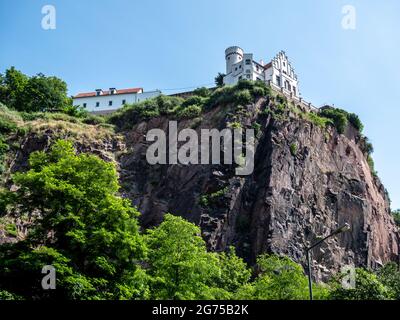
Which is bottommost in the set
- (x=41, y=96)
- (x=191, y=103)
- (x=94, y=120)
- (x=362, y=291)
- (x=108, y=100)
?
(x=362, y=291)

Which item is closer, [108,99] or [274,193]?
[274,193]

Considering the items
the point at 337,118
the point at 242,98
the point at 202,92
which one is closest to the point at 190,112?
the point at 242,98

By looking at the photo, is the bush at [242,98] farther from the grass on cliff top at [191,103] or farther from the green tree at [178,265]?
the green tree at [178,265]

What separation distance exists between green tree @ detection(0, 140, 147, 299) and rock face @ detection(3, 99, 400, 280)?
22310mm

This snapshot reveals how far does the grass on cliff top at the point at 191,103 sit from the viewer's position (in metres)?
63.9

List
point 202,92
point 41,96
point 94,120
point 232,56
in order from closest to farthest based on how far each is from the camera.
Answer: point 94,120
point 202,92
point 41,96
point 232,56

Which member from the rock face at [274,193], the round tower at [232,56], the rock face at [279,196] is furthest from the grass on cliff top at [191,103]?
the round tower at [232,56]

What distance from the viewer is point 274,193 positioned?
176 ft

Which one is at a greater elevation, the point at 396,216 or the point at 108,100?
the point at 108,100

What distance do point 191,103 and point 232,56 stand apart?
25.5 m

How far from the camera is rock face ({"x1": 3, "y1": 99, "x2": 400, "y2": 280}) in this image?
168ft

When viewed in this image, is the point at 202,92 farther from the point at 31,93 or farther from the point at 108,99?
the point at 31,93

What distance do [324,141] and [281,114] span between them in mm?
7962

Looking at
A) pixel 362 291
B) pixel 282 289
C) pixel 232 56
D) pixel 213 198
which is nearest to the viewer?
pixel 282 289
